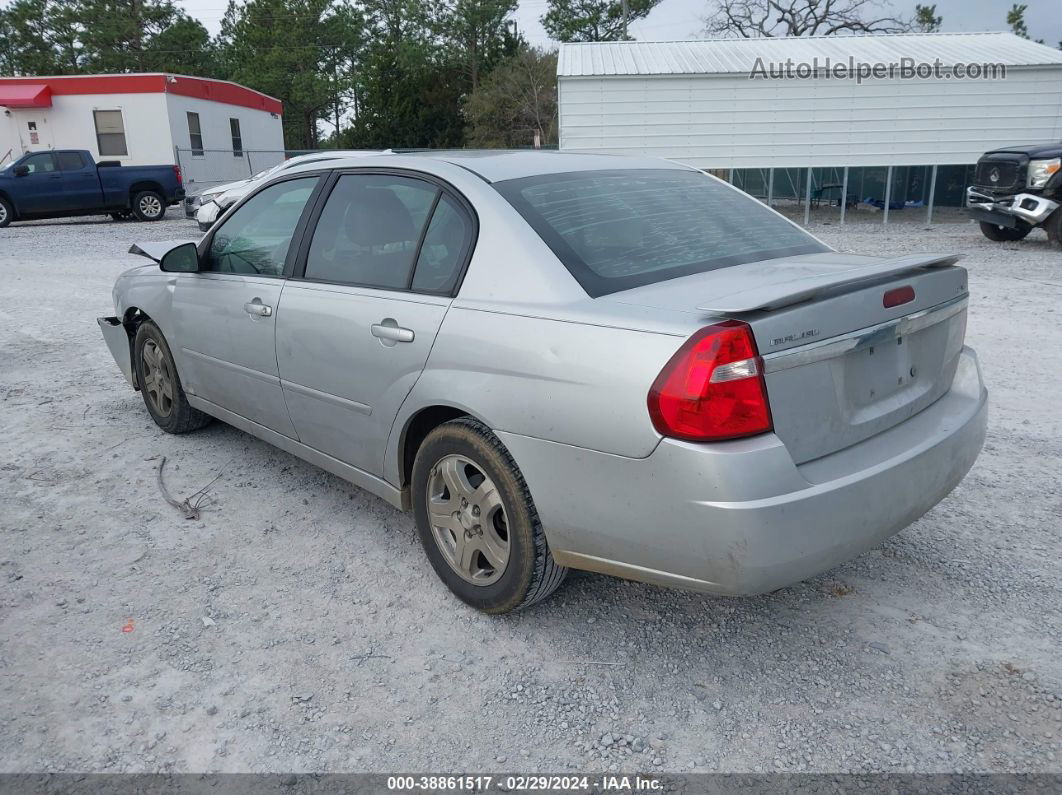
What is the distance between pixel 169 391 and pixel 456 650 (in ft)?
9.28

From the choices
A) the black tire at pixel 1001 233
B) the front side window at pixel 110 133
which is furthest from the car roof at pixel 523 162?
the front side window at pixel 110 133

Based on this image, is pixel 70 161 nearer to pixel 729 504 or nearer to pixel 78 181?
pixel 78 181

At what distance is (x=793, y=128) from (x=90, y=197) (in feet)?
53.3

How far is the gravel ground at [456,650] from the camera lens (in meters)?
2.34

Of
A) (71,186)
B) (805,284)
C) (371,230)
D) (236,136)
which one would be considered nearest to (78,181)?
(71,186)

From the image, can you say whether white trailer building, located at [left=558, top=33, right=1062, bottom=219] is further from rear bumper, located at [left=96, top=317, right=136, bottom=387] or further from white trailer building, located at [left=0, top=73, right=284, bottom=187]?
rear bumper, located at [left=96, top=317, right=136, bottom=387]

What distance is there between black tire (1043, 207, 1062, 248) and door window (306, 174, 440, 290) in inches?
477

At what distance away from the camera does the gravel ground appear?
7.69ft

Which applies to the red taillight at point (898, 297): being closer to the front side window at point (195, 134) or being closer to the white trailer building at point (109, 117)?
the white trailer building at point (109, 117)

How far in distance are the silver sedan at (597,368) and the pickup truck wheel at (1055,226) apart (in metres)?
11.0

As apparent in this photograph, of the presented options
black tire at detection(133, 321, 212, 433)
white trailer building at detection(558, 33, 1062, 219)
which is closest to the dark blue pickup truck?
white trailer building at detection(558, 33, 1062, 219)

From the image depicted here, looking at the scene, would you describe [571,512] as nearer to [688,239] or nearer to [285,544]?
[688,239]

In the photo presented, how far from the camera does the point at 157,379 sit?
4.89 m
